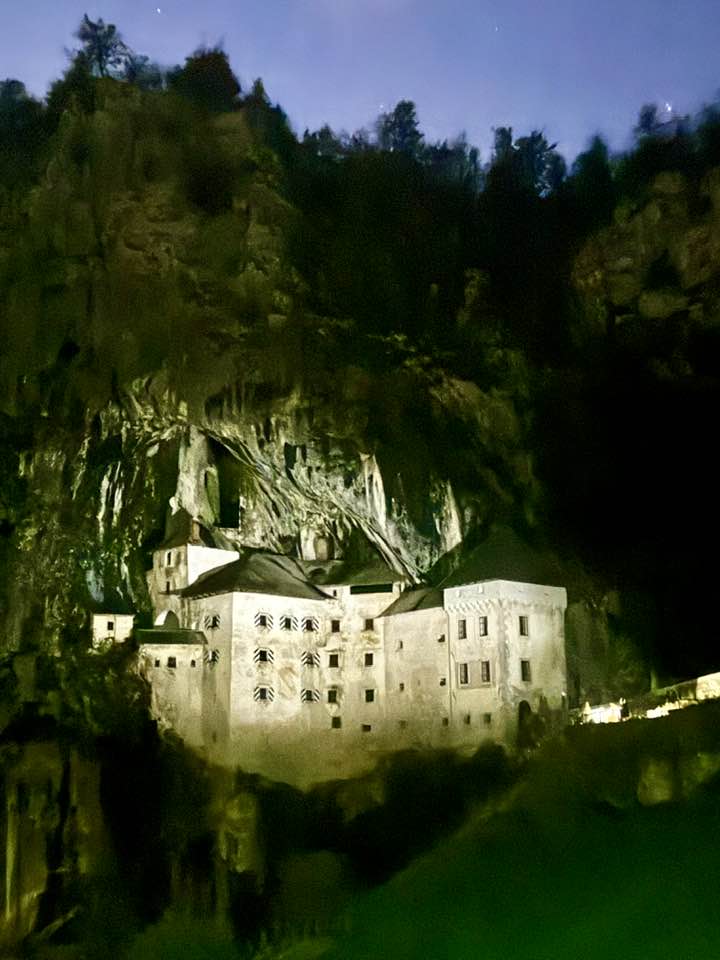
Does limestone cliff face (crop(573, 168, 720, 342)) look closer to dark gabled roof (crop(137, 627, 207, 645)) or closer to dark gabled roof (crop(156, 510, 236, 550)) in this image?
dark gabled roof (crop(156, 510, 236, 550))

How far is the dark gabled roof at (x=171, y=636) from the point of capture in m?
50.0

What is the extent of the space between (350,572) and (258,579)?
434cm

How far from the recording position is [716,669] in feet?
139

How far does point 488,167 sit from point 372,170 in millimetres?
7623

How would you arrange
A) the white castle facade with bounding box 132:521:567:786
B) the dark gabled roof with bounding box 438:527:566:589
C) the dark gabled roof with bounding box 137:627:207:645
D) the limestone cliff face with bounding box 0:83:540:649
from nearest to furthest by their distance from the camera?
the white castle facade with bounding box 132:521:567:786
the dark gabled roof with bounding box 438:527:566:589
the limestone cliff face with bounding box 0:83:540:649
the dark gabled roof with bounding box 137:627:207:645

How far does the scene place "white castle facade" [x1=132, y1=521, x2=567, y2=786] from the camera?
147 ft

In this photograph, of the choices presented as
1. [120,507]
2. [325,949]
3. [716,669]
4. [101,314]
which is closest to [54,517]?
[120,507]

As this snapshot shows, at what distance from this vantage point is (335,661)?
50.8 m

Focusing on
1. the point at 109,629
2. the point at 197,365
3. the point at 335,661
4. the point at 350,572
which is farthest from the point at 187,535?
the point at 197,365

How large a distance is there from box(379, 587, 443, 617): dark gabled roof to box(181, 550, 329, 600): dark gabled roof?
3.66 m

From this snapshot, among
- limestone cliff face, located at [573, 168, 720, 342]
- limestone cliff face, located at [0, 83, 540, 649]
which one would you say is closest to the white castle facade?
limestone cliff face, located at [0, 83, 540, 649]

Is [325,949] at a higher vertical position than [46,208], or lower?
lower

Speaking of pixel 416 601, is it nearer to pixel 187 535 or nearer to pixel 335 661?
pixel 335 661

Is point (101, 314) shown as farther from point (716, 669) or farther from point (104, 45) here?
point (716, 669)
